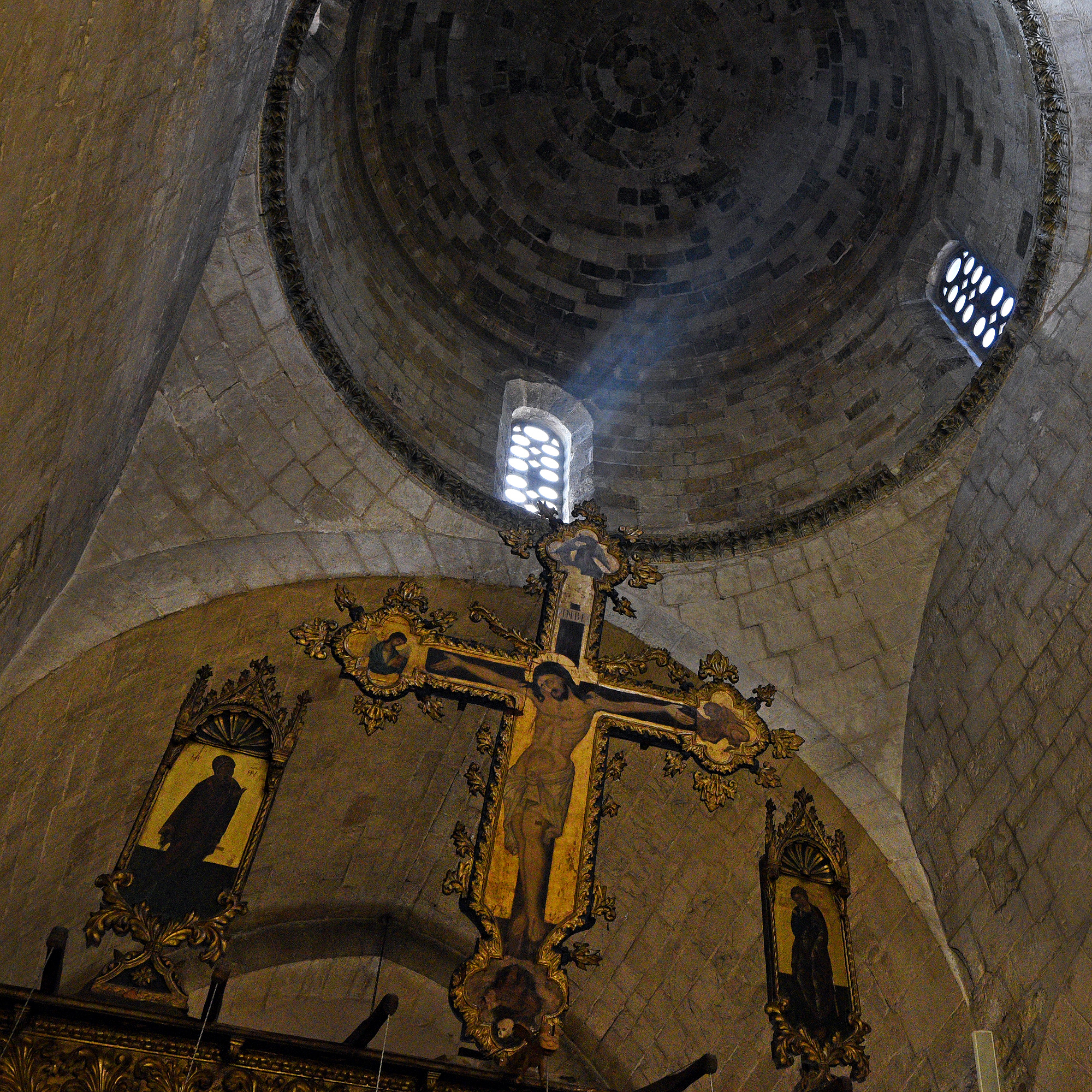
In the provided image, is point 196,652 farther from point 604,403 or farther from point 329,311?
point 604,403

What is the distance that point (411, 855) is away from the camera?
9320 mm

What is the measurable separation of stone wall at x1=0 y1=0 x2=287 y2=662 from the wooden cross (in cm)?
155

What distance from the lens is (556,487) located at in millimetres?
10633

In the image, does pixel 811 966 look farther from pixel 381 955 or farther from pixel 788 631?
pixel 381 955

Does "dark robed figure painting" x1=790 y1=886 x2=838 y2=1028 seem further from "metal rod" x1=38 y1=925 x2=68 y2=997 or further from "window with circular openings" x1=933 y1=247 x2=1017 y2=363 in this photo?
"window with circular openings" x1=933 y1=247 x2=1017 y2=363

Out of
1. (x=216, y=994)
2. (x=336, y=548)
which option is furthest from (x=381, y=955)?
(x=216, y=994)

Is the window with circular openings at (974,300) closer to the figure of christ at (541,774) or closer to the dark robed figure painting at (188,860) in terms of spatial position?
the figure of christ at (541,774)

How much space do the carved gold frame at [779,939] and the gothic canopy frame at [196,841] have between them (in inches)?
89.4

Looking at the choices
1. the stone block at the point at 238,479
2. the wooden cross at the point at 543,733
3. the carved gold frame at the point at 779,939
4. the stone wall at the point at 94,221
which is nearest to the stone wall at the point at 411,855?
the stone block at the point at 238,479

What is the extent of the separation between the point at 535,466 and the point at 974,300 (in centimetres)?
415

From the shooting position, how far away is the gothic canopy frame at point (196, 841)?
407 centimetres

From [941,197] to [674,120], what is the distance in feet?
13.5

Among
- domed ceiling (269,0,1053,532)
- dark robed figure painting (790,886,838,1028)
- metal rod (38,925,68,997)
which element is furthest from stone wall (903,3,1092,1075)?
metal rod (38,925,68,997)

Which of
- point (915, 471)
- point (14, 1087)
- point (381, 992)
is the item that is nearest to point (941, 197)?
point (915, 471)
